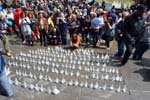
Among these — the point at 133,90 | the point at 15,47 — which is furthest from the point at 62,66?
the point at 15,47

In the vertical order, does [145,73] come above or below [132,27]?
below

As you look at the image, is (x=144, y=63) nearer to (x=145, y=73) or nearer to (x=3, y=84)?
(x=145, y=73)

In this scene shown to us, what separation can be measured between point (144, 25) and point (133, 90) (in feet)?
9.85

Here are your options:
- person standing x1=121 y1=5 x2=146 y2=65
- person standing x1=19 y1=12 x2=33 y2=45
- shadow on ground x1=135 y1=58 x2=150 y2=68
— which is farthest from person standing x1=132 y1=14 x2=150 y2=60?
person standing x1=19 y1=12 x2=33 y2=45

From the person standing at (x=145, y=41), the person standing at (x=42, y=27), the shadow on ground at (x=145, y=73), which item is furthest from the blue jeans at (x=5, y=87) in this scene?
the person standing at (x=42, y=27)

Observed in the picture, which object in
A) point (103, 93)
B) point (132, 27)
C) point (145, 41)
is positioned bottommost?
point (103, 93)

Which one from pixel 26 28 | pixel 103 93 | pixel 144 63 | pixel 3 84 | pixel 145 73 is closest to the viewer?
pixel 3 84

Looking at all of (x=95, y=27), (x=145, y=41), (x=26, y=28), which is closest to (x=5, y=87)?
(x=145, y=41)

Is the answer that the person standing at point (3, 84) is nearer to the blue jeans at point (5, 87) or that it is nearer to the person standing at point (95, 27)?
the blue jeans at point (5, 87)

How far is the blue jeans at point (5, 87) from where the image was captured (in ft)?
29.5

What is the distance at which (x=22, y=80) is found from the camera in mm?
10453

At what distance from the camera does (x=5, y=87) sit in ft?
29.6

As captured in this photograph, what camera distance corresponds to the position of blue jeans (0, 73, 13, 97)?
898 cm

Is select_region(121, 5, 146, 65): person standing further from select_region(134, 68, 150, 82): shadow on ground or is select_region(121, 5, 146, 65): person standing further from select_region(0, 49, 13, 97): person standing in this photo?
select_region(0, 49, 13, 97): person standing
